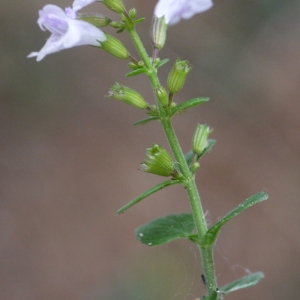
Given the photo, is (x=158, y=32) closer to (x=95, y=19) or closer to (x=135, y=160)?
(x=95, y=19)

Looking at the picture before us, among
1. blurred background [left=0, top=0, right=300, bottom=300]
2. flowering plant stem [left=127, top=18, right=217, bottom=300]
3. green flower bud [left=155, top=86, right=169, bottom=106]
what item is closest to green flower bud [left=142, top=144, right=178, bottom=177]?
flowering plant stem [left=127, top=18, right=217, bottom=300]

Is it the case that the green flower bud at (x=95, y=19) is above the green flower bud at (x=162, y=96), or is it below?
above

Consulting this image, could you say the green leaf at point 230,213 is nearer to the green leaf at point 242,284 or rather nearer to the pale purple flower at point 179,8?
the green leaf at point 242,284

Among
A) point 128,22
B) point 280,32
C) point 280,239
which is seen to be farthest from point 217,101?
point 128,22

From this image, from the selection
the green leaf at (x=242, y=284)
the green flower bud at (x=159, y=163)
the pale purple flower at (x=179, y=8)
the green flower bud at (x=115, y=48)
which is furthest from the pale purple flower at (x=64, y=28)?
the green leaf at (x=242, y=284)

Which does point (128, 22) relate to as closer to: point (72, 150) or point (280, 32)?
point (72, 150)

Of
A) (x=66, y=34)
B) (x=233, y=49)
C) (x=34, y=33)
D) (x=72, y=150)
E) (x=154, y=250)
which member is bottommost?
(x=154, y=250)
